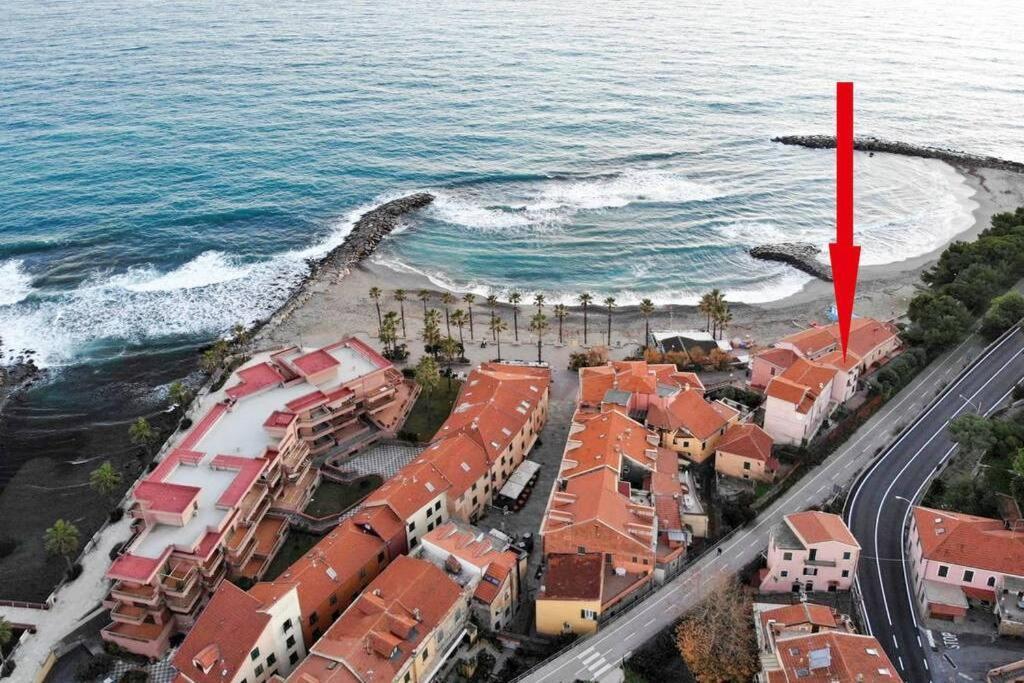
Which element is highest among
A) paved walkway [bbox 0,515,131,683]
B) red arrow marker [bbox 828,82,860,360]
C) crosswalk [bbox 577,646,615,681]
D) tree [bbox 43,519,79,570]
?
red arrow marker [bbox 828,82,860,360]

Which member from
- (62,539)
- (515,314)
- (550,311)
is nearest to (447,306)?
(515,314)

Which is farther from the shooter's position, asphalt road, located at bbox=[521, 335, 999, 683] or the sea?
the sea

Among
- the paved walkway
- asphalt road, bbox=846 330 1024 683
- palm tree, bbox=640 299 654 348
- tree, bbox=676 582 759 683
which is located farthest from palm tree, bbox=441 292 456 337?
tree, bbox=676 582 759 683

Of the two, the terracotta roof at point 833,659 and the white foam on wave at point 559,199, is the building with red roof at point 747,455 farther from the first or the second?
the white foam on wave at point 559,199

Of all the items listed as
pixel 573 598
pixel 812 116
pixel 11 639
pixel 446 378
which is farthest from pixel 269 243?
pixel 812 116

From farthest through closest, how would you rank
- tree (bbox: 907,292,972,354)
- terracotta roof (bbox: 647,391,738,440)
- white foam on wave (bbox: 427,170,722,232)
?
white foam on wave (bbox: 427,170,722,232) < tree (bbox: 907,292,972,354) < terracotta roof (bbox: 647,391,738,440)

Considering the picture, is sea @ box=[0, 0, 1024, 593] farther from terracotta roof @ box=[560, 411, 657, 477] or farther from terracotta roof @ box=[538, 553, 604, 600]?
terracotta roof @ box=[538, 553, 604, 600]

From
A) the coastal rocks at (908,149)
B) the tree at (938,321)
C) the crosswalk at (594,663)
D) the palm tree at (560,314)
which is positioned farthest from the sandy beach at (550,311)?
the coastal rocks at (908,149)
